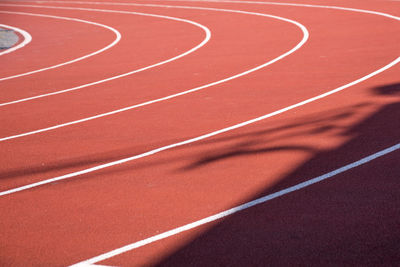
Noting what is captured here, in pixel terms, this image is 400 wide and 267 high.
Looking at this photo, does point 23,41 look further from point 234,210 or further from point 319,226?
point 319,226

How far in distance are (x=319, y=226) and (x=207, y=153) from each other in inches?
88.0

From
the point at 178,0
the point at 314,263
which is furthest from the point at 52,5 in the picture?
the point at 314,263

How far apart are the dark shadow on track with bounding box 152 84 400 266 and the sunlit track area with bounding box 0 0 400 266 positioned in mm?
16

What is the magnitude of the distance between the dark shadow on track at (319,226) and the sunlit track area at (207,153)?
0.02 meters

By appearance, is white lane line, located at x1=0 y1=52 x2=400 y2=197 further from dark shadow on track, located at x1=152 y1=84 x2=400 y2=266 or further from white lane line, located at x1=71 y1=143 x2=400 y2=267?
white lane line, located at x1=71 y1=143 x2=400 y2=267

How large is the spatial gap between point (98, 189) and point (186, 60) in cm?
720

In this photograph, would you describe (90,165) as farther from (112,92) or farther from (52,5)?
(52,5)

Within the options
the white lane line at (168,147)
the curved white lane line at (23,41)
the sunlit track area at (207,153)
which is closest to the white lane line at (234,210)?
the sunlit track area at (207,153)

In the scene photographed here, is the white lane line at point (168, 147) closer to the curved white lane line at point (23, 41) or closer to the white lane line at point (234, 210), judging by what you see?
the white lane line at point (234, 210)

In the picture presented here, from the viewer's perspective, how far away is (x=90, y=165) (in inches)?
286

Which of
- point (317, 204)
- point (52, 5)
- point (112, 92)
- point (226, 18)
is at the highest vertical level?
point (317, 204)

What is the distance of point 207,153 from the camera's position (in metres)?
7.34

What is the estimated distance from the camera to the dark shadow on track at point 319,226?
4.80m

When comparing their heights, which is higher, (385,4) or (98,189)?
(98,189)
